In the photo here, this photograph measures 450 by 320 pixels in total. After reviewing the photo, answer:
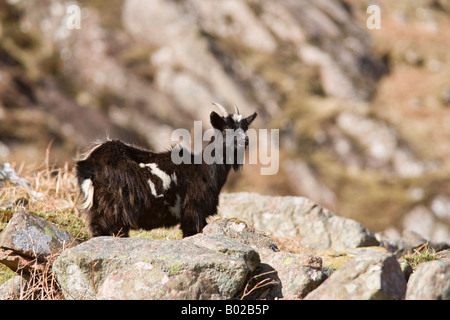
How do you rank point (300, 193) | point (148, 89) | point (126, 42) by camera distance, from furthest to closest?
point (126, 42), point (148, 89), point (300, 193)

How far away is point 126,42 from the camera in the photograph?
40.7 m

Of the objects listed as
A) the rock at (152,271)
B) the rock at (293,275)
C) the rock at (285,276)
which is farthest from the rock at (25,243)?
the rock at (293,275)

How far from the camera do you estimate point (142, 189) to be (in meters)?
6.97

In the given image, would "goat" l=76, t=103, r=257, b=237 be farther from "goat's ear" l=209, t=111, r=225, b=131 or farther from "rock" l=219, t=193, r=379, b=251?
"rock" l=219, t=193, r=379, b=251

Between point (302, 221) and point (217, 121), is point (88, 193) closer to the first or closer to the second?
point (217, 121)

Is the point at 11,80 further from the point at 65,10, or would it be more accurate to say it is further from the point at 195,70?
the point at 195,70

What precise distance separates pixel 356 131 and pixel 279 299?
31.4 meters

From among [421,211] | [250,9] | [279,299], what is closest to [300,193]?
[421,211]

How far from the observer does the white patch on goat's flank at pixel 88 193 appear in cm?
667

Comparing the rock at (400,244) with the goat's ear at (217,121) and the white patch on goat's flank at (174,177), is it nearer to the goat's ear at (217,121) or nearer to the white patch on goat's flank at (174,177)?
the goat's ear at (217,121)

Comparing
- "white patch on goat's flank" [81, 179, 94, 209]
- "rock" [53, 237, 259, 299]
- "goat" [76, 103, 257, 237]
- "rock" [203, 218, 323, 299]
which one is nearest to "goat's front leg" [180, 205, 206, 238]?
"goat" [76, 103, 257, 237]

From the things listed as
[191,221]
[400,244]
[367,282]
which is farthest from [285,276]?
[400,244]

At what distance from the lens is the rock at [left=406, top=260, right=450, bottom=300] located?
441cm

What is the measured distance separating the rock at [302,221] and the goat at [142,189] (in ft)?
5.07
